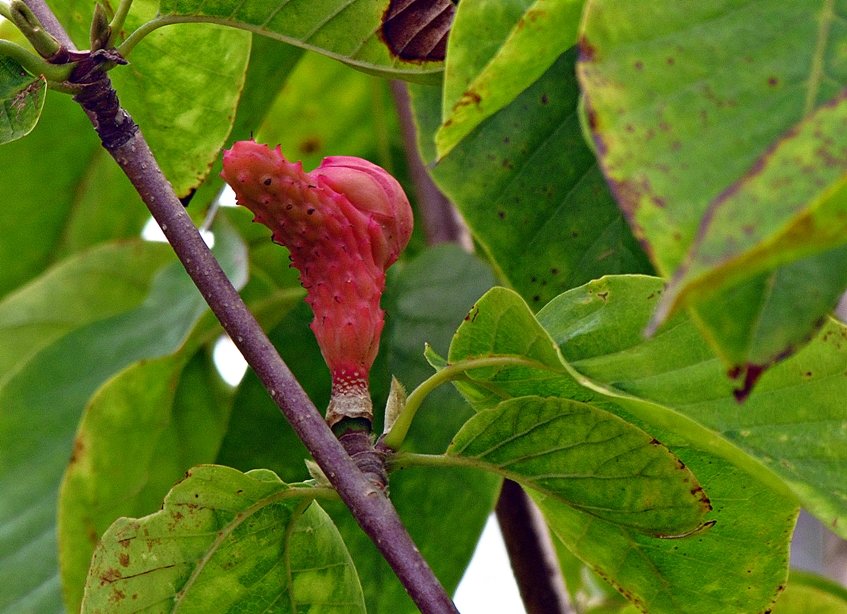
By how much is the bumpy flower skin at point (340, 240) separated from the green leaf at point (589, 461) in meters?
0.07

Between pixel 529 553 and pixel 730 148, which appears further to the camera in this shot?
pixel 529 553

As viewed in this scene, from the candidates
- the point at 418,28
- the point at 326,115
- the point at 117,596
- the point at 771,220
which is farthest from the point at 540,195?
the point at 326,115

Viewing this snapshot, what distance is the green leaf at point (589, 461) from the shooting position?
0.57m

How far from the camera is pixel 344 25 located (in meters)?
0.66

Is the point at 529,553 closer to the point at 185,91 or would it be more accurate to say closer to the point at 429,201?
the point at 429,201

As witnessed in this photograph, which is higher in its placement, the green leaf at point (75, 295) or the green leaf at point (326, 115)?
the green leaf at point (326, 115)

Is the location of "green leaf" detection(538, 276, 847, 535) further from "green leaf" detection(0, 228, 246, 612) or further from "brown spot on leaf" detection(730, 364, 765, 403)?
"green leaf" detection(0, 228, 246, 612)

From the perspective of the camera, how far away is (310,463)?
59 centimetres

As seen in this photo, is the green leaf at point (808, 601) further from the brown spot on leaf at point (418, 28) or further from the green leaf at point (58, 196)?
the green leaf at point (58, 196)

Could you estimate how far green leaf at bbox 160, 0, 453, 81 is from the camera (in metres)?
0.65

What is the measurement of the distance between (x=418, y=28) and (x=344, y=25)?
44 millimetres

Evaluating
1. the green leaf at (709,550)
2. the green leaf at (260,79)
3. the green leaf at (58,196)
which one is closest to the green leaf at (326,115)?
the green leaf at (58,196)

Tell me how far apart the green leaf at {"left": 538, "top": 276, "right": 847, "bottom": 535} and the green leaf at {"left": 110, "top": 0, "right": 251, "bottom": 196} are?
31cm

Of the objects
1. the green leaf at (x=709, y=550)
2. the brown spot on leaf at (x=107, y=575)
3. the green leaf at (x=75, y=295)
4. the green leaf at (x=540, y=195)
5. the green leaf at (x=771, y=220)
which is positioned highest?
the green leaf at (x=75, y=295)
